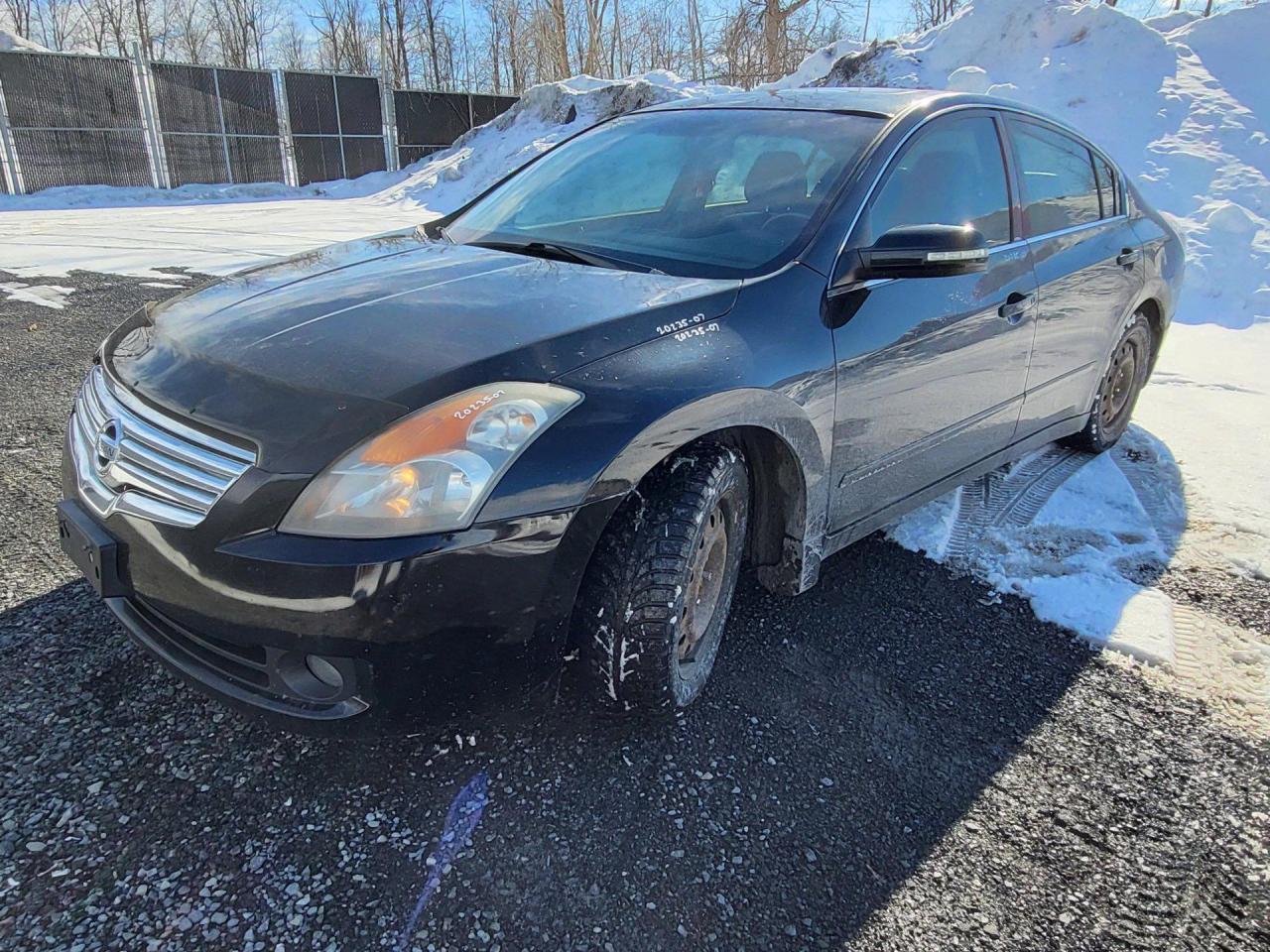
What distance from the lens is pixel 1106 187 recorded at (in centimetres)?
405

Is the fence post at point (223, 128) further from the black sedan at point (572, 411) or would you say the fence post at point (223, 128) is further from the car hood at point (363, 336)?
the car hood at point (363, 336)

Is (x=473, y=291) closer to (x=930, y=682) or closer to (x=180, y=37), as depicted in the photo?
(x=930, y=682)

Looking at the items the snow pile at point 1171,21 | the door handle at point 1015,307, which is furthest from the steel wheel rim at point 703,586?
the snow pile at point 1171,21

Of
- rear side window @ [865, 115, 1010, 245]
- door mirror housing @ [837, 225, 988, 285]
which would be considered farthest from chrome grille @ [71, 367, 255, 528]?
rear side window @ [865, 115, 1010, 245]

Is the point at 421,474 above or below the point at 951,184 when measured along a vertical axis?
below

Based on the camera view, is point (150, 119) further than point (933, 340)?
Yes

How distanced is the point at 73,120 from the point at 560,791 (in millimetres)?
21730

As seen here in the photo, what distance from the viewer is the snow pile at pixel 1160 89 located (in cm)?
834

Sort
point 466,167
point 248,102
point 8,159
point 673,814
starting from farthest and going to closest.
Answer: point 248,102
point 466,167
point 8,159
point 673,814

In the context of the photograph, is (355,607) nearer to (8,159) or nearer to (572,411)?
(572,411)

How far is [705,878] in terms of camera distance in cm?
185

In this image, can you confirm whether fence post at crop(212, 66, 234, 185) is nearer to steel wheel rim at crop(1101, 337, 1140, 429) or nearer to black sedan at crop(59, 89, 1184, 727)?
black sedan at crop(59, 89, 1184, 727)

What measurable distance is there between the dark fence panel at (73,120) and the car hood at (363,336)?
65.2 feet

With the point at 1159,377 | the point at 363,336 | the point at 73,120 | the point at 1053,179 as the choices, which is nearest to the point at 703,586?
the point at 363,336
